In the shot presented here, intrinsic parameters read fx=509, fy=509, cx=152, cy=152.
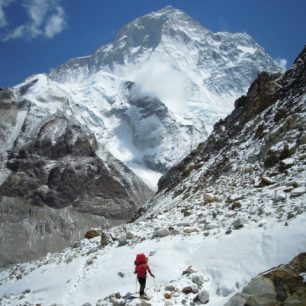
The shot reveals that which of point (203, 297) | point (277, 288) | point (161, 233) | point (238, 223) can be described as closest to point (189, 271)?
point (203, 297)

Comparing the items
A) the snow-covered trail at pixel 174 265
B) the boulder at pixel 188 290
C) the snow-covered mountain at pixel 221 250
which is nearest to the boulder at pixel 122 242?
the snow-covered mountain at pixel 221 250

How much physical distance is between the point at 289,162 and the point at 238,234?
7.44m

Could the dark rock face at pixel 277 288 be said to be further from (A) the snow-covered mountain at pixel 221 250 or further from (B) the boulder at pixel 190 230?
(B) the boulder at pixel 190 230

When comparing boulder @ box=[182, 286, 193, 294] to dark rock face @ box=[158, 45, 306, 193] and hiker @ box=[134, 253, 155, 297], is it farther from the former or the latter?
dark rock face @ box=[158, 45, 306, 193]

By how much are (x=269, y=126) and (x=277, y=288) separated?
21996 mm

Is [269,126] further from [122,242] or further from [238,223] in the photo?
[238,223]

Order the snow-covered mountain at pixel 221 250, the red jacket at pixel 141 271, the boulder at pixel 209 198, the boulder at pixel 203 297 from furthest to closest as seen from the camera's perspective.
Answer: the boulder at pixel 209 198
the red jacket at pixel 141 271
the snow-covered mountain at pixel 221 250
the boulder at pixel 203 297

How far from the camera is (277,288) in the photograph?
45.9 ft

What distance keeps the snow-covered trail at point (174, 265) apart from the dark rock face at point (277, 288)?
1091 millimetres

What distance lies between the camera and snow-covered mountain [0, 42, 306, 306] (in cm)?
1576

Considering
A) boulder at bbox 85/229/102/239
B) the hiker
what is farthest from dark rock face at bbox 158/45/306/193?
the hiker

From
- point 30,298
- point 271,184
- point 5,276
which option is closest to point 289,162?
point 271,184

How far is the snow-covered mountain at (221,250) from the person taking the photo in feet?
51.7

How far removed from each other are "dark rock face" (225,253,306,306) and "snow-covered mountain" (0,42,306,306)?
0.09 feet
